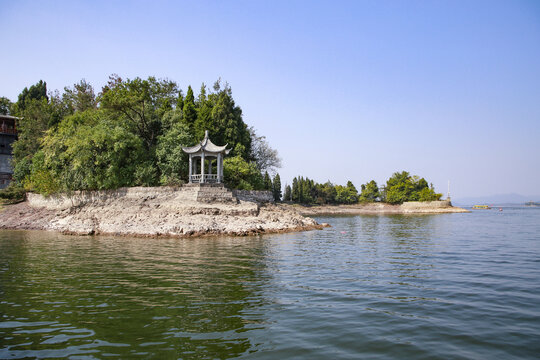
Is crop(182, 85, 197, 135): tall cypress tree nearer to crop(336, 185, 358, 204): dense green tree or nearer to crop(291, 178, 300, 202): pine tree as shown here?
crop(291, 178, 300, 202): pine tree

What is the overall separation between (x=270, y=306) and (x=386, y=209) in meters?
88.4

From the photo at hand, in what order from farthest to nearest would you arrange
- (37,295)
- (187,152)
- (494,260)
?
(187,152) < (494,260) < (37,295)

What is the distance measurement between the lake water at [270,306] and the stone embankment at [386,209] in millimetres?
62838

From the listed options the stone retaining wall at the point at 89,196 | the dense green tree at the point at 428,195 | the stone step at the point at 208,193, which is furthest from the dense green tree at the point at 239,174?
the dense green tree at the point at 428,195

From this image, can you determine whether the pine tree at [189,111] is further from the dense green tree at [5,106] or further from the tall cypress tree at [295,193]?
the tall cypress tree at [295,193]

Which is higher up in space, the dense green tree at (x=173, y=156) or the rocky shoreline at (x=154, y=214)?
the dense green tree at (x=173, y=156)

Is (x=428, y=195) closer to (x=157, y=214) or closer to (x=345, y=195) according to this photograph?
(x=345, y=195)

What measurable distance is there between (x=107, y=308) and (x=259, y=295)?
3813 millimetres

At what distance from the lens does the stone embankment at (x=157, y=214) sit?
988 inches

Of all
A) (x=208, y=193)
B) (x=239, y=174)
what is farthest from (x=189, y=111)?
(x=208, y=193)

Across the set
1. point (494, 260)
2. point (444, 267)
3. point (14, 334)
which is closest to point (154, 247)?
point (14, 334)

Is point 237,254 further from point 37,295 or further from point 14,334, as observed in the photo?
point 14,334

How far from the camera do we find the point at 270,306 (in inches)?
324

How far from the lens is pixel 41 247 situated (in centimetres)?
1848
